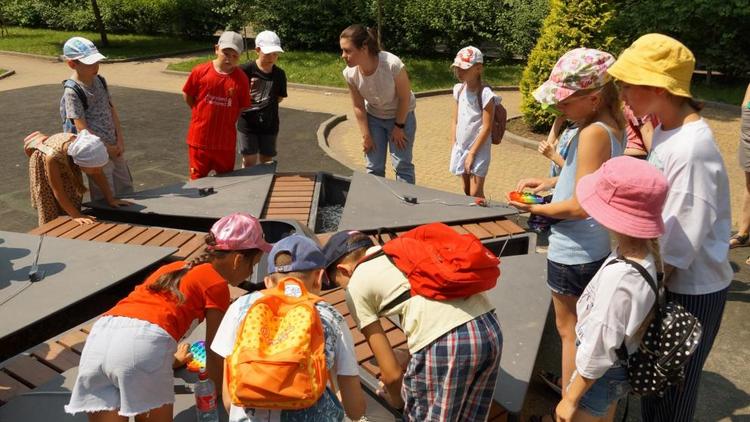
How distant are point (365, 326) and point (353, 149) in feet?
21.9

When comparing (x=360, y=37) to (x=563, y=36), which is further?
(x=563, y=36)

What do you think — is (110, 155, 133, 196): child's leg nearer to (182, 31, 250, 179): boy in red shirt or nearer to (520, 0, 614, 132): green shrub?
(182, 31, 250, 179): boy in red shirt

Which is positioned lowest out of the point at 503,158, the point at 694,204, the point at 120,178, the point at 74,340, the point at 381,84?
the point at 503,158

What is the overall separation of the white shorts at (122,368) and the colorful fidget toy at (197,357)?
23.0 inches

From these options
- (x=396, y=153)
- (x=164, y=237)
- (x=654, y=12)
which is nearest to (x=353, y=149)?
(x=396, y=153)

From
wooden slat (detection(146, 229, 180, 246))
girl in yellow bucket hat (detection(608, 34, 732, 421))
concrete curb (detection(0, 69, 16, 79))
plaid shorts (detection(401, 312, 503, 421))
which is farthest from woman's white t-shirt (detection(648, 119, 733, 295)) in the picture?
concrete curb (detection(0, 69, 16, 79))

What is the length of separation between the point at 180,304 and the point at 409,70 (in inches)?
502

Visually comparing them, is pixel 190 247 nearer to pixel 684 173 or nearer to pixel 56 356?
pixel 56 356

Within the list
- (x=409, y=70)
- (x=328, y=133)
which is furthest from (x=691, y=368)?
(x=409, y=70)

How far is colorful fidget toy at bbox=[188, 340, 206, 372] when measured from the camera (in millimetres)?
2996

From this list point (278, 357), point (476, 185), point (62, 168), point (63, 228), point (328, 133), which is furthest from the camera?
point (328, 133)

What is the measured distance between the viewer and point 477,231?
4.33 metres

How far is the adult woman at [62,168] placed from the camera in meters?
4.08

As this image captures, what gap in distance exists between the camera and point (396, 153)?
533 centimetres
